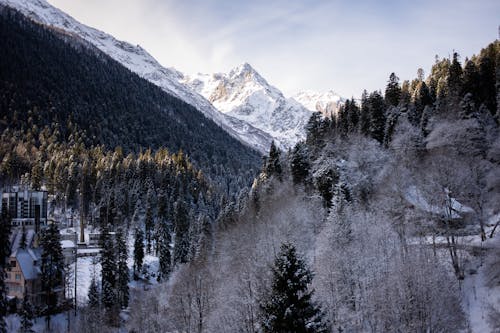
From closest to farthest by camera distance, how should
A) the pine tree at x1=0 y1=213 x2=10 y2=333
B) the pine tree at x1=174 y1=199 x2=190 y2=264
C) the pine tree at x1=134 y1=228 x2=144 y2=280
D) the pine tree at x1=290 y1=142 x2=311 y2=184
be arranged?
the pine tree at x1=0 y1=213 x2=10 y2=333
the pine tree at x1=290 y1=142 x2=311 y2=184
the pine tree at x1=134 y1=228 x2=144 y2=280
the pine tree at x1=174 y1=199 x2=190 y2=264

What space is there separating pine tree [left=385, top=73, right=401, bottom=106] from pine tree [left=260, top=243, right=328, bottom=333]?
201ft

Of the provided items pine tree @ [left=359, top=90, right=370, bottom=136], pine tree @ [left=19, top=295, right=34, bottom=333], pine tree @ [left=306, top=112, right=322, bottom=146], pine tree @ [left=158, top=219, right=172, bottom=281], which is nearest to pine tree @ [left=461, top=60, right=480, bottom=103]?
pine tree @ [left=359, top=90, right=370, bottom=136]

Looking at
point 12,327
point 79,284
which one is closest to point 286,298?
point 12,327

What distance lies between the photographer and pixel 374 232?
4197cm

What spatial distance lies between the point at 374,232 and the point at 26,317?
42692 mm

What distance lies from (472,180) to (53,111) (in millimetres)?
196544

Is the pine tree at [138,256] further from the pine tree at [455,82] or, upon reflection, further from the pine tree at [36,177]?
the pine tree at [455,82]

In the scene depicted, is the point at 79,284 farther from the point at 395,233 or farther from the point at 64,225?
the point at 395,233

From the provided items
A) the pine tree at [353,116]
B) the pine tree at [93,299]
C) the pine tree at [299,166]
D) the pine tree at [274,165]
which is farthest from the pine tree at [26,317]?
the pine tree at [353,116]

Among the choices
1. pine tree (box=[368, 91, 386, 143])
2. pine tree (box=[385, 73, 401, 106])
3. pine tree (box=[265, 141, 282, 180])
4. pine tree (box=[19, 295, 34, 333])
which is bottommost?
pine tree (box=[19, 295, 34, 333])

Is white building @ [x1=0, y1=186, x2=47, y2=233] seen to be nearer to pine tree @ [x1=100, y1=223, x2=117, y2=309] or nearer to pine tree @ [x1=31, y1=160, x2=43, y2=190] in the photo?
pine tree @ [x1=31, y1=160, x2=43, y2=190]

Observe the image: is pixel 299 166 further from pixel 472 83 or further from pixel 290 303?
pixel 290 303

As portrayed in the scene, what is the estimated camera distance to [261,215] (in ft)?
225

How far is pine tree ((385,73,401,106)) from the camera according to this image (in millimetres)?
75688
